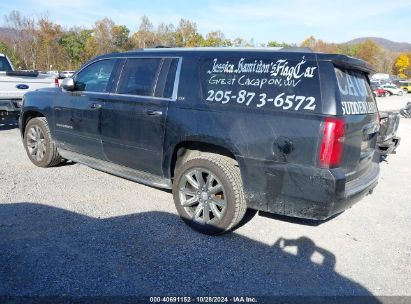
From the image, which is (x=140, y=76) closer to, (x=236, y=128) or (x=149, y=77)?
(x=149, y=77)

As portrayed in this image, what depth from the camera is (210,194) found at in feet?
13.1

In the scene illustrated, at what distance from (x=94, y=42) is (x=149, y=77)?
6290cm

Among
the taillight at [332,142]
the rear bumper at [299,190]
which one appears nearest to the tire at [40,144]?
the rear bumper at [299,190]

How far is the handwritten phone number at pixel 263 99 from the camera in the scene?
3.31 metres

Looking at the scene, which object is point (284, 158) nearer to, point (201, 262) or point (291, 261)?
point (291, 261)

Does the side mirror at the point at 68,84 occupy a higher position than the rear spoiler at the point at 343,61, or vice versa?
the rear spoiler at the point at 343,61

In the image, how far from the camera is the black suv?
10.8 feet

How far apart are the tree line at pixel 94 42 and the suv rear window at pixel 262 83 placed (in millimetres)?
16691

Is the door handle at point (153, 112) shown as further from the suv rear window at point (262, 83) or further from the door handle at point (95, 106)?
the door handle at point (95, 106)

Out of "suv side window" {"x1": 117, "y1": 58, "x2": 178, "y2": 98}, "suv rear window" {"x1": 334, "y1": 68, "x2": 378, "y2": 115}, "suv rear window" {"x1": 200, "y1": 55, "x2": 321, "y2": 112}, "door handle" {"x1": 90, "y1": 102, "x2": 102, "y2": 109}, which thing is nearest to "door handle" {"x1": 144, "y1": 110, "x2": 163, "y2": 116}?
"suv side window" {"x1": 117, "y1": 58, "x2": 178, "y2": 98}

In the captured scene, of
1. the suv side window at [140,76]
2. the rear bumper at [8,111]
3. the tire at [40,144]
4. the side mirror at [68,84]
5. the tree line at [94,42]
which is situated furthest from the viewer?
the tree line at [94,42]

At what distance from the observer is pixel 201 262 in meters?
3.47

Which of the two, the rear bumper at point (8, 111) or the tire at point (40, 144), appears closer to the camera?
the tire at point (40, 144)

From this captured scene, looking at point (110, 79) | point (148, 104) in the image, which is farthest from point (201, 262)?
point (110, 79)
